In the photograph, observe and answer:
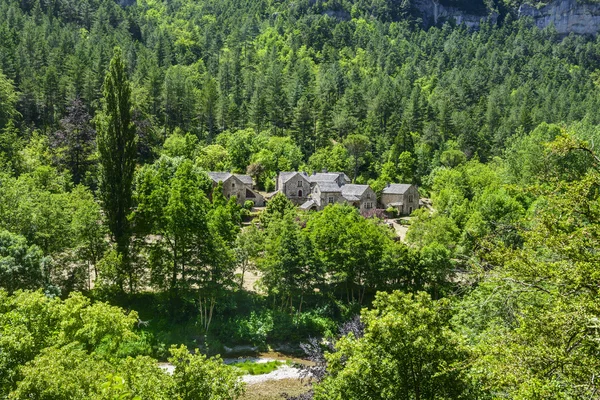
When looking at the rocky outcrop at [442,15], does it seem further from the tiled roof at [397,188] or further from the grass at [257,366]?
the grass at [257,366]

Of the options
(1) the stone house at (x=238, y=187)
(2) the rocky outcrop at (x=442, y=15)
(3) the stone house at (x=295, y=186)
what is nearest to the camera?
(1) the stone house at (x=238, y=187)

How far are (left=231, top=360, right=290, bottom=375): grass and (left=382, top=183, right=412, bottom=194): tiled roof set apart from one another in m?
37.8

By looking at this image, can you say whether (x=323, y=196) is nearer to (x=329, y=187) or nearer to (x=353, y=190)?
(x=329, y=187)

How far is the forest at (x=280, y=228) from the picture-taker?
393 inches

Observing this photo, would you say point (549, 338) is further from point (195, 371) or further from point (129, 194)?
point (129, 194)

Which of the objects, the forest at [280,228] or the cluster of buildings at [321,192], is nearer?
the forest at [280,228]

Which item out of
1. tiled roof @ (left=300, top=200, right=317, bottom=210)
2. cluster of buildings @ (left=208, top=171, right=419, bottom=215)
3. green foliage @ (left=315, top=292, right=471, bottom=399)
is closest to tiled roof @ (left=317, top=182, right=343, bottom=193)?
cluster of buildings @ (left=208, top=171, right=419, bottom=215)

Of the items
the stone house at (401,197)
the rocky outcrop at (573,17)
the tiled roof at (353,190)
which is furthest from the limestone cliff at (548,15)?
the tiled roof at (353,190)

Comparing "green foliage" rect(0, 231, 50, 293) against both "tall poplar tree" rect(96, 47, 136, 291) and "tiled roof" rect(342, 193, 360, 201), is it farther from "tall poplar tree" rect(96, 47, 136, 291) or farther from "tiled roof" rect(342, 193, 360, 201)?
"tiled roof" rect(342, 193, 360, 201)

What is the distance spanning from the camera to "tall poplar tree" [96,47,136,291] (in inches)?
1228

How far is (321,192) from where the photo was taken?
189 feet

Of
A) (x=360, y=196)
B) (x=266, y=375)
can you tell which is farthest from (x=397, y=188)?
(x=266, y=375)

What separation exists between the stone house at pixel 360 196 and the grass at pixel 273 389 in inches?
1362

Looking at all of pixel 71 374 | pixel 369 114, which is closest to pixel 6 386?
pixel 71 374
